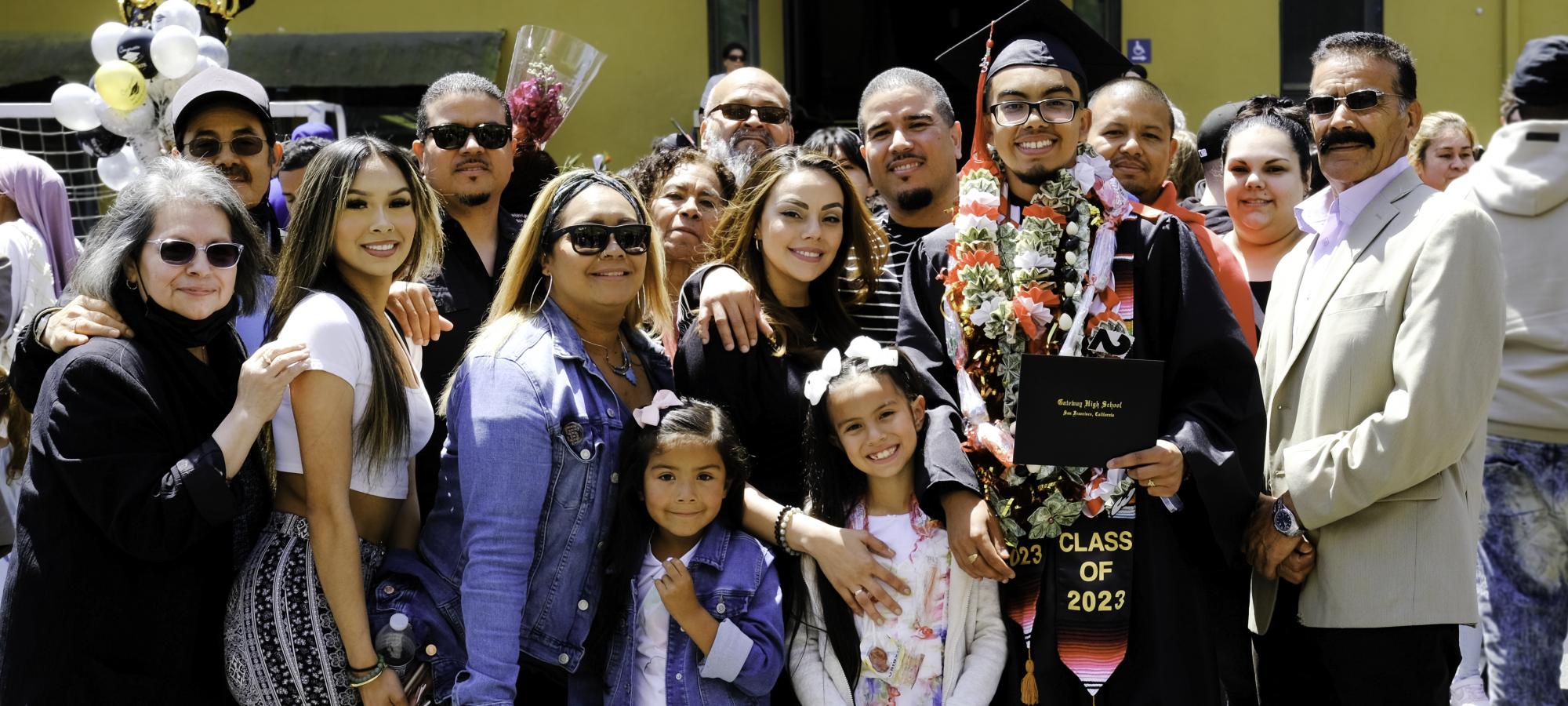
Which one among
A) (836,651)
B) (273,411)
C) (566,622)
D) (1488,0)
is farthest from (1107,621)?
(1488,0)

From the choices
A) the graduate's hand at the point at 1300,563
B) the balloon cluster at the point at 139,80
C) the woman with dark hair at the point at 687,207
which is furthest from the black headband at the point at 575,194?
the balloon cluster at the point at 139,80

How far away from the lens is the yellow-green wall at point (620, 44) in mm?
10922

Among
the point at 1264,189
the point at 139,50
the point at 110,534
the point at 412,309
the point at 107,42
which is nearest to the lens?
the point at 110,534

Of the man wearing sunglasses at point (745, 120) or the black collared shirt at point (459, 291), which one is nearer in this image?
the black collared shirt at point (459, 291)

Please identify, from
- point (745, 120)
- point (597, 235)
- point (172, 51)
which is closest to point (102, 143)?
point (172, 51)

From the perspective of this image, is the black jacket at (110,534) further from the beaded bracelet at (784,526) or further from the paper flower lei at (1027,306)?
the paper flower lei at (1027,306)

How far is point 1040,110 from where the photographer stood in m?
3.46

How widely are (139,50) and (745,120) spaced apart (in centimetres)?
370

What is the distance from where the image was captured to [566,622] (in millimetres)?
3369

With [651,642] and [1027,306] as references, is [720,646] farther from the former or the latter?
[1027,306]

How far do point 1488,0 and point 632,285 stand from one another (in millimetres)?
9414

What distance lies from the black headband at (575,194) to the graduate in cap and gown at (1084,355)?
0.86 m

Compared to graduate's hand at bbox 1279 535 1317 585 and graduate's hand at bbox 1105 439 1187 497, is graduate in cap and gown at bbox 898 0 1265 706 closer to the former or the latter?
graduate's hand at bbox 1105 439 1187 497

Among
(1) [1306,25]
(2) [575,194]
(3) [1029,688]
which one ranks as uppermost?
(1) [1306,25]
